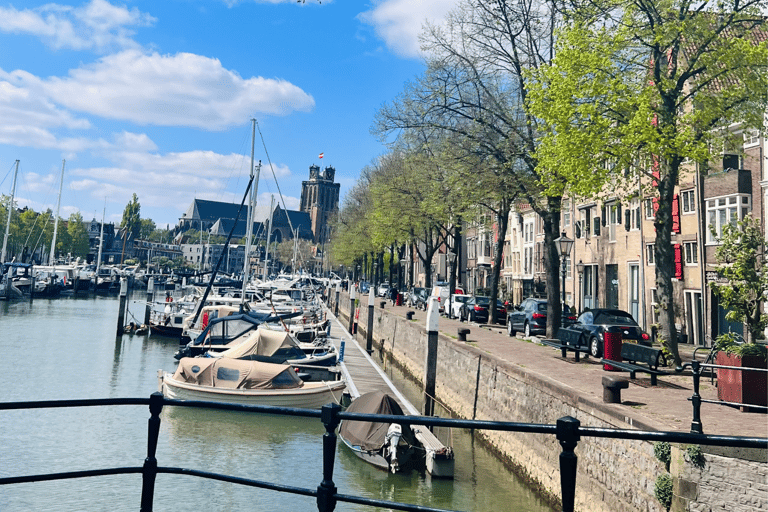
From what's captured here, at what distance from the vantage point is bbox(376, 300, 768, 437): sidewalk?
431 inches

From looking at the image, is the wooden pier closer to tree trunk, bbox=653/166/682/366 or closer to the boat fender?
the boat fender

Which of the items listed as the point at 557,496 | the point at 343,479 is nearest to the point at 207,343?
the point at 343,479

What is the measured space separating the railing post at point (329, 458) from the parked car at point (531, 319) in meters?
26.2

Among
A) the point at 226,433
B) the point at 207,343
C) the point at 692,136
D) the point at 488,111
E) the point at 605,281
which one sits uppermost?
the point at 488,111

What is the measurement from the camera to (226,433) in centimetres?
2162

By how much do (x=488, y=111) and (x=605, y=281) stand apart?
2014 cm

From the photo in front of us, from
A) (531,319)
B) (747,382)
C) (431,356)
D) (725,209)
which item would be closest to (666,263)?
(747,382)

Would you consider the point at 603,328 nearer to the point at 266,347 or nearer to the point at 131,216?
the point at 266,347

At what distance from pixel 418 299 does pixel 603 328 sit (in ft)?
114

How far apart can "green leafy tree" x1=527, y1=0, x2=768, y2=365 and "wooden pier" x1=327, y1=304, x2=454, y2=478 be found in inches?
282

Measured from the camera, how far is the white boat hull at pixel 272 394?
878 inches

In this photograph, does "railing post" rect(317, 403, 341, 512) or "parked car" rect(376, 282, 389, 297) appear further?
"parked car" rect(376, 282, 389, 297)

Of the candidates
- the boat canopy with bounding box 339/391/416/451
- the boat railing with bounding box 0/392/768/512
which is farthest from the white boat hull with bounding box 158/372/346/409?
the boat railing with bounding box 0/392/768/512

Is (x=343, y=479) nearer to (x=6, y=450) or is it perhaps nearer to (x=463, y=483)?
(x=463, y=483)
